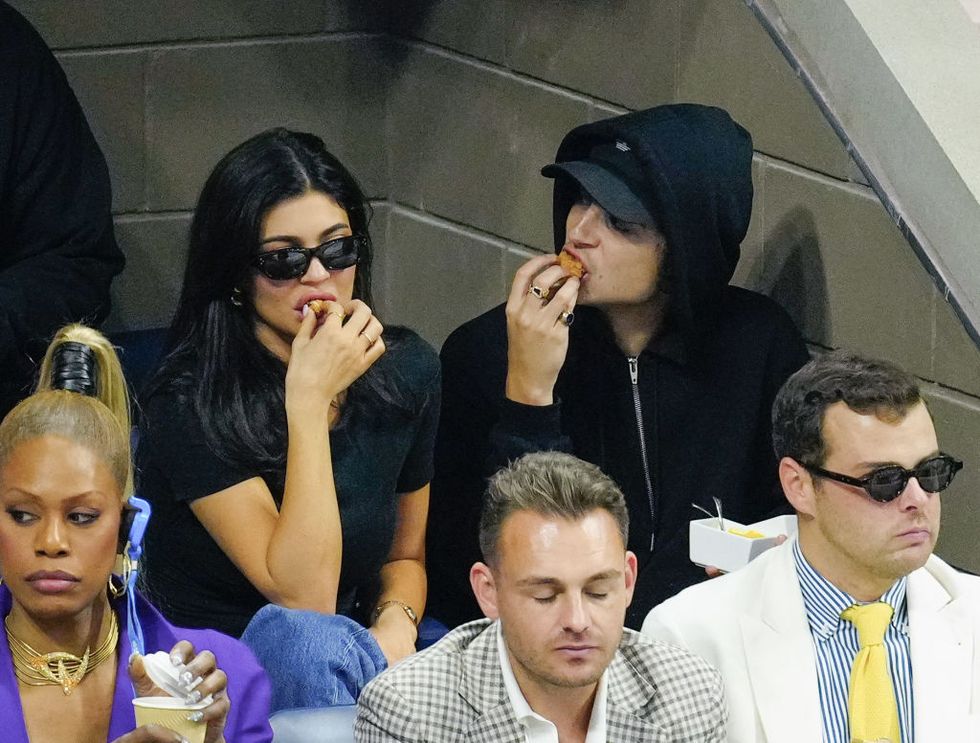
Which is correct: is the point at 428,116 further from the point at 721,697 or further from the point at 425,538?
the point at 721,697

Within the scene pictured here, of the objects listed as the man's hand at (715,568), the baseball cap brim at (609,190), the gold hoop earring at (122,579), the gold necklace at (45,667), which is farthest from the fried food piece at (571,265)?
the gold necklace at (45,667)

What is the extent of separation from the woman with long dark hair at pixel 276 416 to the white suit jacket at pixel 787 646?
1.91 ft

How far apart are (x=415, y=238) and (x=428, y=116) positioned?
319mm

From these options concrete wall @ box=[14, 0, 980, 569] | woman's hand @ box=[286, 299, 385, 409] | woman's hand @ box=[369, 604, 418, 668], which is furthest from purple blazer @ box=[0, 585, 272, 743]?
→ concrete wall @ box=[14, 0, 980, 569]

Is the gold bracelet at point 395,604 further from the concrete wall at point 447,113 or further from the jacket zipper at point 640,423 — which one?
the concrete wall at point 447,113

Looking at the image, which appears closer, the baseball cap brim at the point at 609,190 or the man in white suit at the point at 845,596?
the man in white suit at the point at 845,596

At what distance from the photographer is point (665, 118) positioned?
370cm

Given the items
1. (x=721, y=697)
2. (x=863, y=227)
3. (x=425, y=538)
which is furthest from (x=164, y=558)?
(x=863, y=227)

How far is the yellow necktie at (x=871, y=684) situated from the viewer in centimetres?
282

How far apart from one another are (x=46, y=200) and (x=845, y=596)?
6.35 ft

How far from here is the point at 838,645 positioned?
2.90 meters

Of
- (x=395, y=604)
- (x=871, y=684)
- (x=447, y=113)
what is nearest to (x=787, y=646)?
(x=871, y=684)

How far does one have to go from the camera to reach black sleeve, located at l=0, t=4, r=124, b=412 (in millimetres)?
3842

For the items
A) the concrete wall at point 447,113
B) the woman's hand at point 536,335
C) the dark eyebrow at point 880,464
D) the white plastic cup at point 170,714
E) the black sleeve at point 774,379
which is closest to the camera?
the white plastic cup at point 170,714
